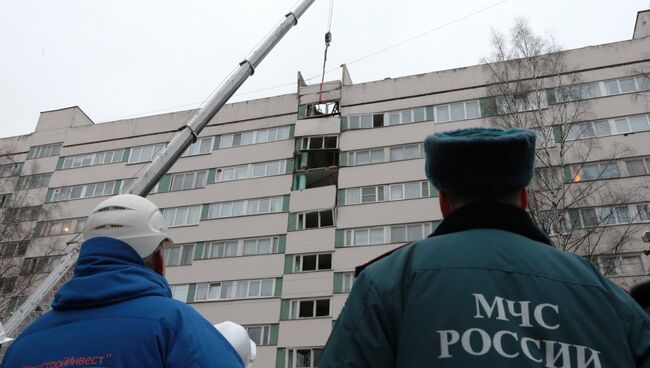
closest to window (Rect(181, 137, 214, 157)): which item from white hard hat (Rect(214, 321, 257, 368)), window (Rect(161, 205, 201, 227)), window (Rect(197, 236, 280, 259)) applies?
window (Rect(161, 205, 201, 227))

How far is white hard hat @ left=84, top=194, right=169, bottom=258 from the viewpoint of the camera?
2600 mm

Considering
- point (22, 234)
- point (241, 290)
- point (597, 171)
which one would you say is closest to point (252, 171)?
point (241, 290)

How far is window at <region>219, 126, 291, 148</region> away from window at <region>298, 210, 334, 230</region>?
596cm

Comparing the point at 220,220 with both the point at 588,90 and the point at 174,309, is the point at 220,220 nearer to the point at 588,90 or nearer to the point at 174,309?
the point at 588,90

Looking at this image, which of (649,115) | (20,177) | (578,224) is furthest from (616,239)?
(20,177)

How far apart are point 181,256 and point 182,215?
9.25 ft

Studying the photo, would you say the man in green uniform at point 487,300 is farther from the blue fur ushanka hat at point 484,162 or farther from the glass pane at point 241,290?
the glass pane at point 241,290

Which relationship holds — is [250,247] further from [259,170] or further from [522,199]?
[522,199]

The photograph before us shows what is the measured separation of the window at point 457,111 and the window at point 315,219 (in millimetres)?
8230

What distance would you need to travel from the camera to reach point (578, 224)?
23.4 meters

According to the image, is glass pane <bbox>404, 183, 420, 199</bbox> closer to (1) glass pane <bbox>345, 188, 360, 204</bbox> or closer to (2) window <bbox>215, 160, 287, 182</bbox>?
(1) glass pane <bbox>345, 188, 360, 204</bbox>

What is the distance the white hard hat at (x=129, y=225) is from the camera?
260 cm

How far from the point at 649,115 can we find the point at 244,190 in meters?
21.6

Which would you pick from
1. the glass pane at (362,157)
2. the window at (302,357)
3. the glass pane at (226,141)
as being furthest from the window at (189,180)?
the window at (302,357)
